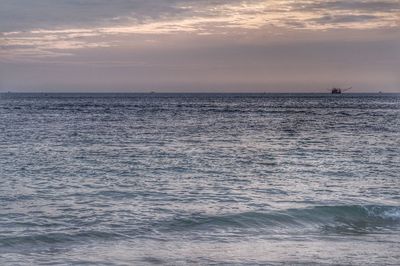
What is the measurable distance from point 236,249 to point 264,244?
997 millimetres

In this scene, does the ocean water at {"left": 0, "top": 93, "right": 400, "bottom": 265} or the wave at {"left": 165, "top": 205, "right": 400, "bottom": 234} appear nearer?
the ocean water at {"left": 0, "top": 93, "right": 400, "bottom": 265}

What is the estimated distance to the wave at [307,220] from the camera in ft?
56.8

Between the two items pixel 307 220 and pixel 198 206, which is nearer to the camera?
pixel 307 220

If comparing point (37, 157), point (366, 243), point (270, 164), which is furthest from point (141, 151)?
point (366, 243)

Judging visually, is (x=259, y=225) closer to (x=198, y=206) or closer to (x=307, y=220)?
(x=307, y=220)

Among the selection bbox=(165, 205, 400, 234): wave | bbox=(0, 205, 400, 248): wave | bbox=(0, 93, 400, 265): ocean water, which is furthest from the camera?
bbox=(165, 205, 400, 234): wave

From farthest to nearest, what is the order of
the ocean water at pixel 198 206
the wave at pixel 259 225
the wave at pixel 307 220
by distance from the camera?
the wave at pixel 307 220
the wave at pixel 259 225
the ocean water at pixel 198 206

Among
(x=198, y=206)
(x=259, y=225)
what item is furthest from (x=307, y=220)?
(x=198, y=206)

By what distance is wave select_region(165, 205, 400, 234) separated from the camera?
17.3m

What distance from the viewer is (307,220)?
18.4 m

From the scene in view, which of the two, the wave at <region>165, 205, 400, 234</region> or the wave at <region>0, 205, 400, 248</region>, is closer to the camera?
the wave at <region>0, 205, 400, 248</region>

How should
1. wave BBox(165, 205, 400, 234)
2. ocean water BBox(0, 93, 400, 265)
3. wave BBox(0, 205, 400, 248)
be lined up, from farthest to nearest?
wave BBox(165, 205, 400, 234) < wave BBox(0, 205, 400, 248) < ocean water BBox(0, 93, 400, 265)

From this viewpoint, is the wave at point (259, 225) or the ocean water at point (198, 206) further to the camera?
the wave at point (259, 225)

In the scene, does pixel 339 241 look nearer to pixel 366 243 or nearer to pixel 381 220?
pixel 366 243
